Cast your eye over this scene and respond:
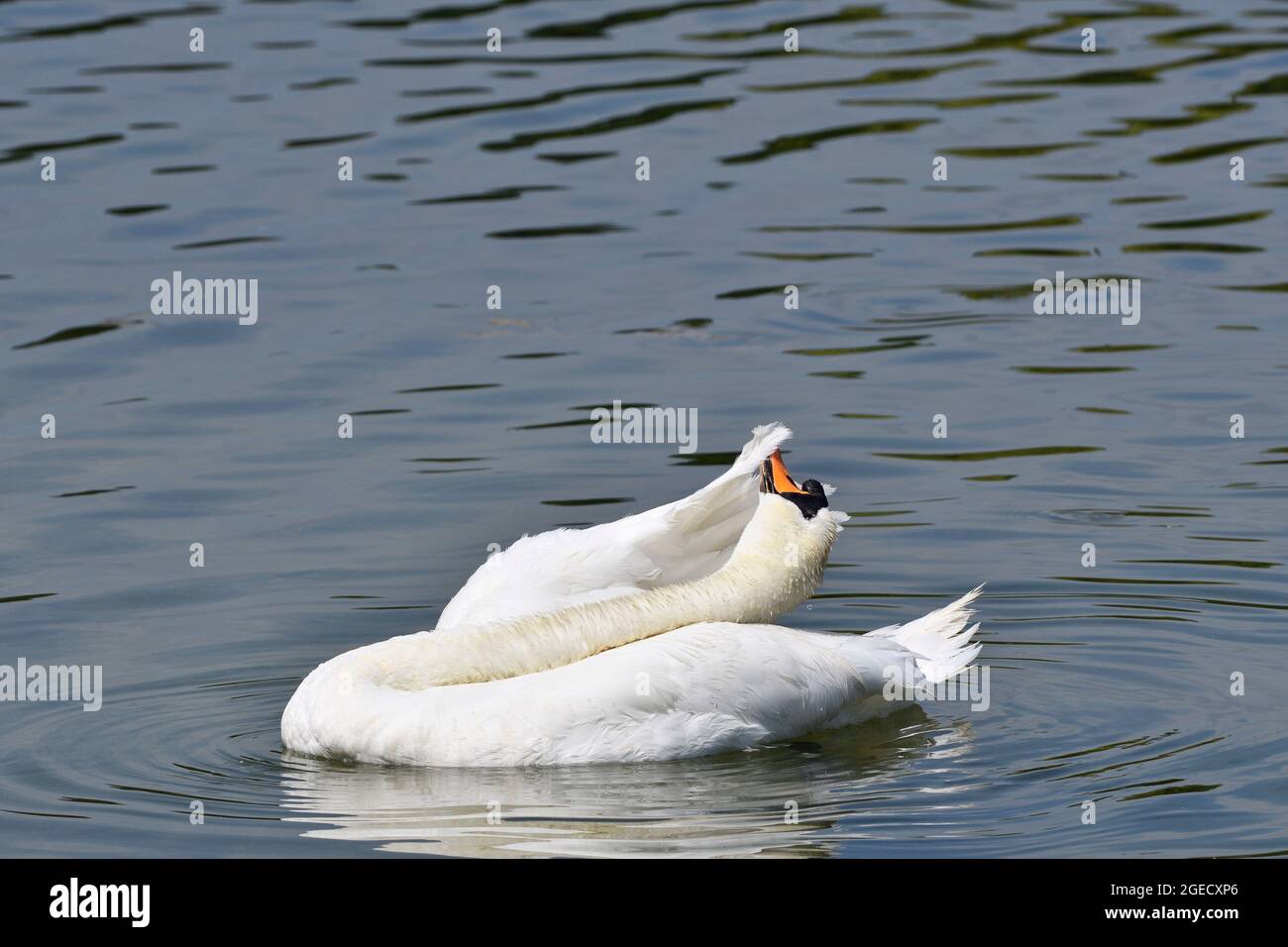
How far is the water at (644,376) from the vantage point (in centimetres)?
920

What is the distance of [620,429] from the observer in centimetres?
1431

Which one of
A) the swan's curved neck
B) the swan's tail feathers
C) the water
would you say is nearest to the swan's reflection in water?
the water

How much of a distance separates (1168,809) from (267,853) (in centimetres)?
324

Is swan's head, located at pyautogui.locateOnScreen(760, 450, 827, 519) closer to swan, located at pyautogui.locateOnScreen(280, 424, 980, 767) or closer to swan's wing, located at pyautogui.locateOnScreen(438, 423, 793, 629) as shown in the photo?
swan, located at pyautogui.locateOnScreen(280, 424, 980, 767)

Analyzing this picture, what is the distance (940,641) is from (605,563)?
4.83ft

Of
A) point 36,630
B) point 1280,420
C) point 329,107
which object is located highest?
point 329,107

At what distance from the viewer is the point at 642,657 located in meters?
9.51

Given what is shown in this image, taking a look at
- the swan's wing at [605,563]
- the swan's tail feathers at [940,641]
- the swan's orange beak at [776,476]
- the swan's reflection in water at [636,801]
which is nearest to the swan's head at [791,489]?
the swan's orange beak at [776,476]

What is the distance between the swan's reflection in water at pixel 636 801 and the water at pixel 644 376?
1.1 inches

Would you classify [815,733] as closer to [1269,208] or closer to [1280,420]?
[1280,420]

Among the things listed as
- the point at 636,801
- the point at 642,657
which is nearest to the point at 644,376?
the point at 642,657

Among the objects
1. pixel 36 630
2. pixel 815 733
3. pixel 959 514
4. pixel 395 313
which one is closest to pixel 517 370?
pixel 395 313

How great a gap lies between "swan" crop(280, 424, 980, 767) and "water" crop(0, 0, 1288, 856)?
0.16 meters

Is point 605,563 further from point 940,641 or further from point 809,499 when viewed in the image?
point 940,641
